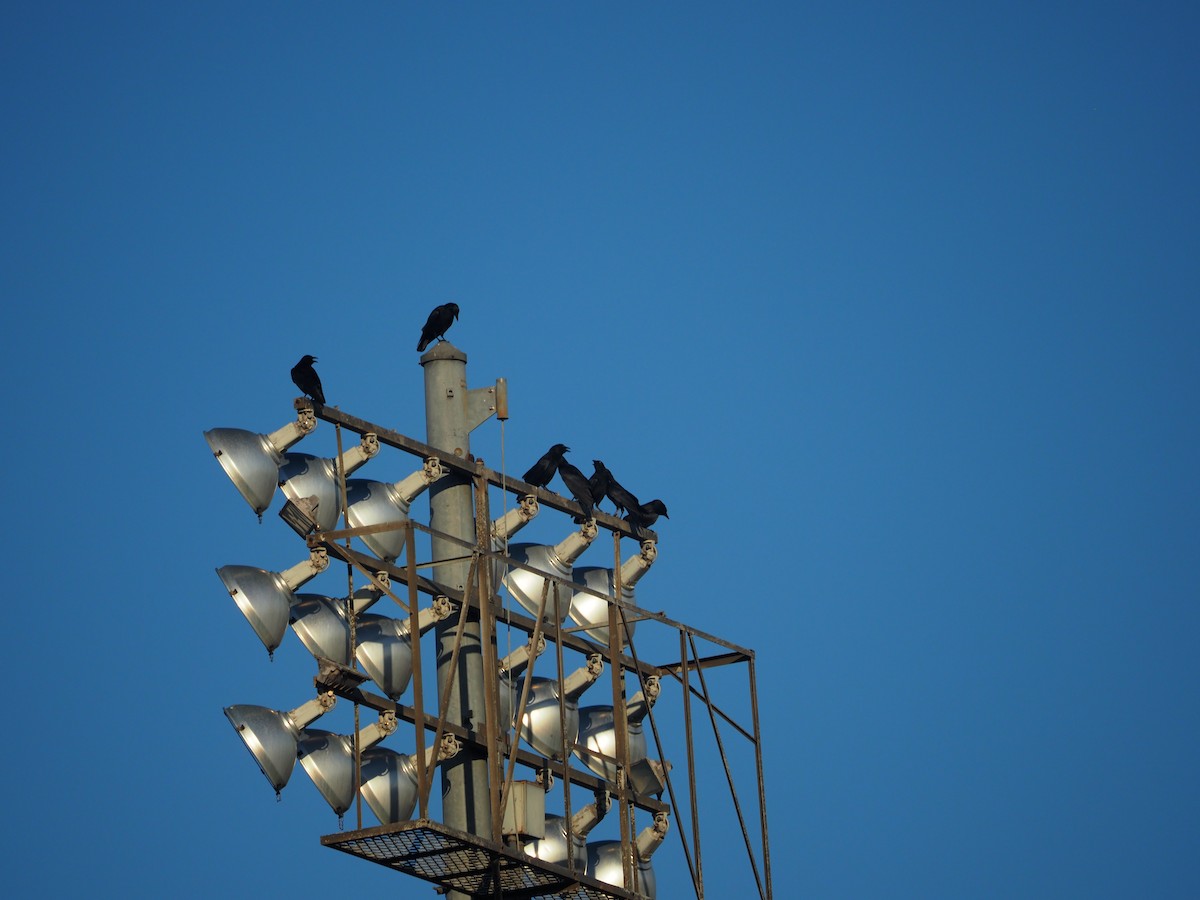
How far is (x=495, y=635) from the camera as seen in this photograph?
2320 cm

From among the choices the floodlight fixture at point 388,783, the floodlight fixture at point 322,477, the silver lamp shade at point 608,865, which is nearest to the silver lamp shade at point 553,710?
the silver lamp shade at point 608,865

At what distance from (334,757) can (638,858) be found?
434cm

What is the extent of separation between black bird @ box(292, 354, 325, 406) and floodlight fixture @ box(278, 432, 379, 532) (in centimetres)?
56

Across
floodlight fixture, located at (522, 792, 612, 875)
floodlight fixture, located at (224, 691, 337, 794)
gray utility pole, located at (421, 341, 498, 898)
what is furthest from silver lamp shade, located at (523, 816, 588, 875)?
floodlight fixture, located at (224, 691, 337, 794)

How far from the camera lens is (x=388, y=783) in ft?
75.6

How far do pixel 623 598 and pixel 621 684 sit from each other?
2074mm

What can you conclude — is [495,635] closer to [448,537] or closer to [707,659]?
[448,537]

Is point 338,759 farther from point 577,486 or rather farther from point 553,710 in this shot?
point 577,486

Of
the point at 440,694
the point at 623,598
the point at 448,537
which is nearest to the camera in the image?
the point at 448,537

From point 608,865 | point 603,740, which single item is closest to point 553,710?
point 603,740

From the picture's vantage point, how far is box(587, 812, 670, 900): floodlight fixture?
2542cm

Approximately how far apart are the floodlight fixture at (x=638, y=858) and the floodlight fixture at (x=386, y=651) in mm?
3592

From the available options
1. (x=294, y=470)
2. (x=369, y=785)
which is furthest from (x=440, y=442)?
(x=369, y=785)

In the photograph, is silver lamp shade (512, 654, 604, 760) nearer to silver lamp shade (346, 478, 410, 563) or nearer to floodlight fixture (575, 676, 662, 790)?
floodlight fixture (575, 676, 662, 790)
